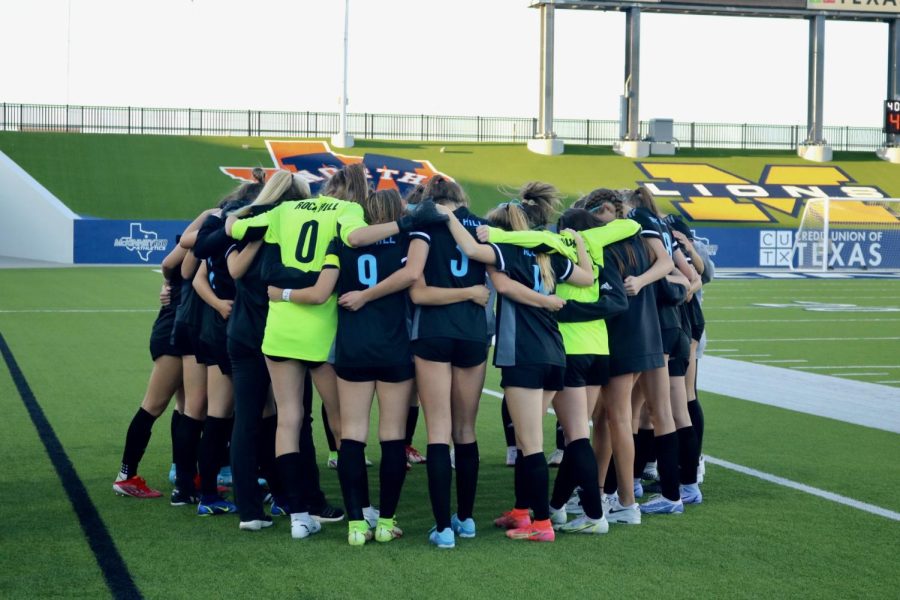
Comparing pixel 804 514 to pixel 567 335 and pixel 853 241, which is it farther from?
pixel 853 241

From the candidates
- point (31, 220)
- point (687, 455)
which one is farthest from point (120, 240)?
point (687, 455)

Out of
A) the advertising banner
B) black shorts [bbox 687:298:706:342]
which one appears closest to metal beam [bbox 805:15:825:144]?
the advertising banner

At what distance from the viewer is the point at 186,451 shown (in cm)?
683

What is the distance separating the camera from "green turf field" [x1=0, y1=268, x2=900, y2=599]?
532 cm

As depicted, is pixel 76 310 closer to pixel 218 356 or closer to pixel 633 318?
pixel 218 356

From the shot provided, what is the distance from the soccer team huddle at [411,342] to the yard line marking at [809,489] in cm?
109

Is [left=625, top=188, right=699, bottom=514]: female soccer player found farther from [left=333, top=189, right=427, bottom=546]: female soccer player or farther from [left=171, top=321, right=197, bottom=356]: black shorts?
[left=171, top=321, right=197, bottom=356]: black shorts

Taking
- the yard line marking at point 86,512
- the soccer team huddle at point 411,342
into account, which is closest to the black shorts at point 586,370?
the soccer team huddle at point 411,342

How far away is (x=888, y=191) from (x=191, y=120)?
94.1 ft

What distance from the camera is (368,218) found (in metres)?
5.98

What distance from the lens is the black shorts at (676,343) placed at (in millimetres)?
7007

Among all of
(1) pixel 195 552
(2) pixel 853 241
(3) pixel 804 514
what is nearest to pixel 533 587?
(1) pixel 195 552

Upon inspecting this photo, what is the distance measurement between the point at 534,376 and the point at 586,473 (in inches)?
24.5

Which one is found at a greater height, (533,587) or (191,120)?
(191,120)
